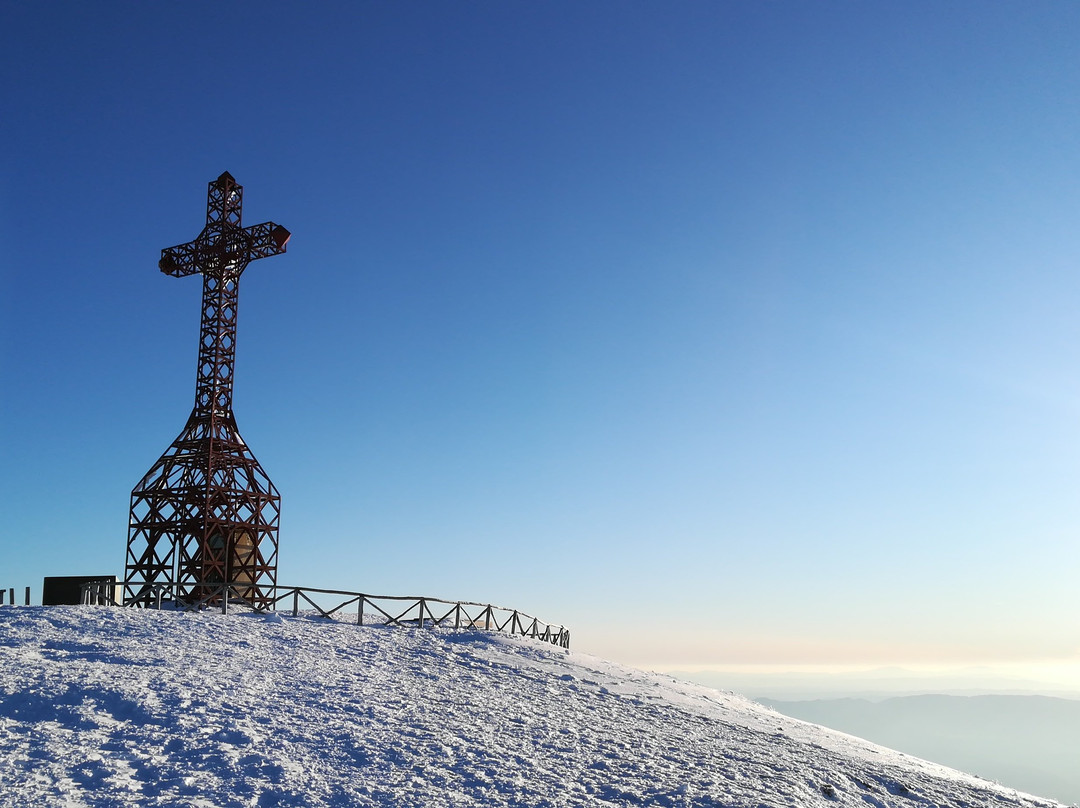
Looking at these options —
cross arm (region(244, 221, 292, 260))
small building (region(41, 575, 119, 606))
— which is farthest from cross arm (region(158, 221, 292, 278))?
small building (region(41, 575, 119, 606))

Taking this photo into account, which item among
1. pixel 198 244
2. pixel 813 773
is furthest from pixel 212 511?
pixel 813 773

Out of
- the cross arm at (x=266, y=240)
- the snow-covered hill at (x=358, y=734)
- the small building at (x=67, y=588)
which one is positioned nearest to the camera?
the snow-covered hill at (x=358, y=734)

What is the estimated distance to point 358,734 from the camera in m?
15.0

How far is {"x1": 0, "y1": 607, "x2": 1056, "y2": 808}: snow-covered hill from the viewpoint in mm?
12367

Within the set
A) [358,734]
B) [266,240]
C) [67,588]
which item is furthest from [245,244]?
[358,734]

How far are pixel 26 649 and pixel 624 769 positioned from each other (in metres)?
14.5

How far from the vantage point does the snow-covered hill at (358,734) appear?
40.6 ft

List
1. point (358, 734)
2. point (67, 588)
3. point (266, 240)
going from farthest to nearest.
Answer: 1. point (266, 240)
2. point (67, 588)
3. point (358, 734)

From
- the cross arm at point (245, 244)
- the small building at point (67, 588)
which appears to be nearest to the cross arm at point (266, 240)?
the cross arm at point (245, 244)

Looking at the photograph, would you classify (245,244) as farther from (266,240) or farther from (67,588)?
(67,588)

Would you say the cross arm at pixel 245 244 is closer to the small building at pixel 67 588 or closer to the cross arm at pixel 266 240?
the cross arm at pixel 266 240

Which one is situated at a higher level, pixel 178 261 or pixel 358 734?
pixel 178 261

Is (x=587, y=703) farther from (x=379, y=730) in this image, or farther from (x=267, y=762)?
(x=267, y=762)

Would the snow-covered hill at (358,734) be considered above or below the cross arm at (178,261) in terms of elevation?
below
